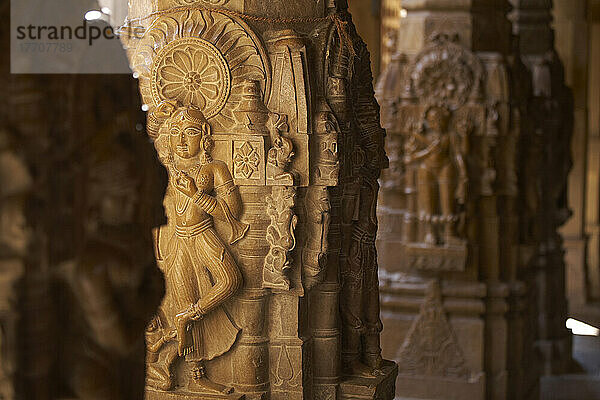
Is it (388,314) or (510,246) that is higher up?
(510,246)

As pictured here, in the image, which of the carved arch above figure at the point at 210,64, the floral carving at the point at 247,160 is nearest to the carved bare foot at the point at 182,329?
the floral carving at the point at 247,160

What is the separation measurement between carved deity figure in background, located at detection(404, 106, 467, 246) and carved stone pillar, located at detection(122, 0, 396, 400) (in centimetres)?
417

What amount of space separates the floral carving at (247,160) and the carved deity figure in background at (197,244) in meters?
0.08

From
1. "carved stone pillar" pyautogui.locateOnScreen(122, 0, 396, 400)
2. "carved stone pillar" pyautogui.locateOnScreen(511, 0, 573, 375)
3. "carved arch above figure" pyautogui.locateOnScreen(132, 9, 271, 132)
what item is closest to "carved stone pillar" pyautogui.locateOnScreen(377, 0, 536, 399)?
"carved stone pillar" pyautogui.locateOnScreen(511, 0, 573, 375)

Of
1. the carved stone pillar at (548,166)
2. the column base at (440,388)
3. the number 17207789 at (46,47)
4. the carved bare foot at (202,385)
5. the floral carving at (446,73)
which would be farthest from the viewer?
the carved stone pillar at (548,166)

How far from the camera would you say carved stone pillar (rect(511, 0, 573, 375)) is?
10617mm

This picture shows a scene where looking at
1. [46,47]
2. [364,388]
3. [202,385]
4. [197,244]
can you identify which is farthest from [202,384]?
[46,47]

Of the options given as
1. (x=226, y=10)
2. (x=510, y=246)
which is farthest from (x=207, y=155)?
(x=510, y=246)

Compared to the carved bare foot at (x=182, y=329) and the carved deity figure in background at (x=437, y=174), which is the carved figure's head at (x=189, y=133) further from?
the carved deity figure in background at (x=437, y=174)

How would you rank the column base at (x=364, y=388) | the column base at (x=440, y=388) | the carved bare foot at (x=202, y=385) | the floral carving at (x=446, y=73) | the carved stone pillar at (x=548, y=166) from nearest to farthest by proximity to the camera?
the carved bare foot at (x=202, y=385)
the column base at (x=364, y=388)
the floral carving at (x=446, y=73)
the column base at (x=440, y=388)
the carved stone pillar at (x=548, y=166)

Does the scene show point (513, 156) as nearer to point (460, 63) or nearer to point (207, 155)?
point (460, 63)

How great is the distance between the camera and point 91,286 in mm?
2043

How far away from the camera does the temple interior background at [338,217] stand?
1979 mm

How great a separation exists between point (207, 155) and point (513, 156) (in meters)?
5.14
